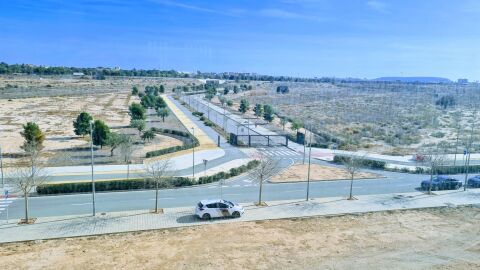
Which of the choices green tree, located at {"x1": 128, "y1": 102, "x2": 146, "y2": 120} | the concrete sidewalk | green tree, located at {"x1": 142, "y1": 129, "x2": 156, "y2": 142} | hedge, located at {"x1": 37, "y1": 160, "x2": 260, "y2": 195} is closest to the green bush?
hedge, located at {"x1": 37, "y1": 160, "x2": 260, "y2": 195}

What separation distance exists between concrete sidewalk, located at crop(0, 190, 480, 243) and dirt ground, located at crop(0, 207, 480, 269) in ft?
2.72

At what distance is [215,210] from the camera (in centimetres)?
2152

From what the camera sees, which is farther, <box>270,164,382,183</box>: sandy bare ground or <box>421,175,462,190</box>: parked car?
<box>270,164,382,183</box>: sandy bare ground

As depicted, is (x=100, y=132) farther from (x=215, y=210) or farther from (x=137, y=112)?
(x=215, y=210)

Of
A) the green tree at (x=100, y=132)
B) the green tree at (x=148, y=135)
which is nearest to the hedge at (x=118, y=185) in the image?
the green tree at (x=100, y=132)

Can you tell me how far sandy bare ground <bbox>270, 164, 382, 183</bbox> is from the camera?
103ft

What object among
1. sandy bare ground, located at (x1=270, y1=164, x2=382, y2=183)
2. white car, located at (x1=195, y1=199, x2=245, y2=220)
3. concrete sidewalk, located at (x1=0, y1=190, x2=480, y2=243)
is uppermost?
white car, located at (x1=195, y1=199, x2=245, y2=220)

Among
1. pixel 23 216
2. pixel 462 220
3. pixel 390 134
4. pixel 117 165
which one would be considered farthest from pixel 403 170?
pixel 23 216

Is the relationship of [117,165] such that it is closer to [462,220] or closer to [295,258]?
[295,258]

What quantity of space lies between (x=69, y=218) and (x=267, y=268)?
1195 cm

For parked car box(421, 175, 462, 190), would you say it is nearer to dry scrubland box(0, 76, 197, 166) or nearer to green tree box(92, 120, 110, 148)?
dry scrubland box(0, 76, 197, 166)

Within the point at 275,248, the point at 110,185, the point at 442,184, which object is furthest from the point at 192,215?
the point at 442,184

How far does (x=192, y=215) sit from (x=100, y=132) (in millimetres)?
19602

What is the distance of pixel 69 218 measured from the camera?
21031mm
